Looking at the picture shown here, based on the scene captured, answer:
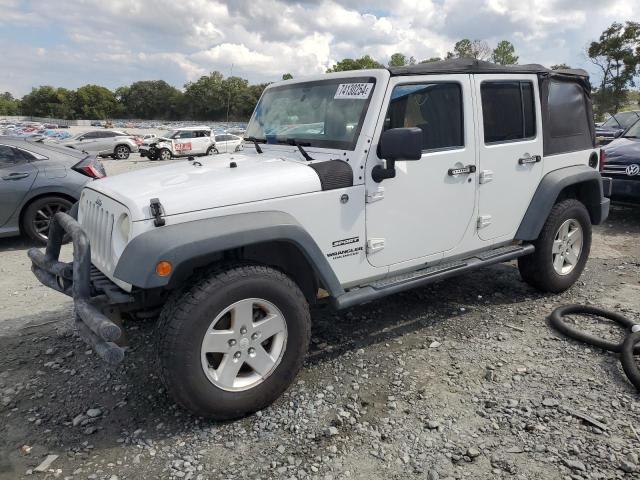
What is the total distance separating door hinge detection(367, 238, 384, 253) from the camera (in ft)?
11.0

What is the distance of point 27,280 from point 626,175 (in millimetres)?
8137

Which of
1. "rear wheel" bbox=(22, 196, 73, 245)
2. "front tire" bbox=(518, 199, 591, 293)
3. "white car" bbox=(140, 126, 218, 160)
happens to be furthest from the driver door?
"white car" bbox=(140, 126, 218, 160)

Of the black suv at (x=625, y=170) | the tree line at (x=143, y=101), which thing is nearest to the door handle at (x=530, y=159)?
the black suv at (x=625, y=170)

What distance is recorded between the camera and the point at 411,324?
4.19m

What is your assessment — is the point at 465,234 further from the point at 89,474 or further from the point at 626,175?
the point at 626,175

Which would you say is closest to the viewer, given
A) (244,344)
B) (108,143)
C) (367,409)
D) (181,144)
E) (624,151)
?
(244,344)

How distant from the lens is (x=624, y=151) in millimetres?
7496

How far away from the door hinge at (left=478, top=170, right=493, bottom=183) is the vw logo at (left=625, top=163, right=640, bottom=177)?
4.51 meters

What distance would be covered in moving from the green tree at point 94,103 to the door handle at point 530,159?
399ft

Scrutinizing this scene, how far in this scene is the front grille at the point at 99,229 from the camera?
2910mm

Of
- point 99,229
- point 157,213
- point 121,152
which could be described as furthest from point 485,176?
point 121,152

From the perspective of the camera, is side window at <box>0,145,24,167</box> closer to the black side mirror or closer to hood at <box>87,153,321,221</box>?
hood at <box>87,153,321,221</box>

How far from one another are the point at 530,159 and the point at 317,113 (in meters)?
1.97

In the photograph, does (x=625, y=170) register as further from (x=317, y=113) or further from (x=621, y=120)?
(x=621, y=120)
